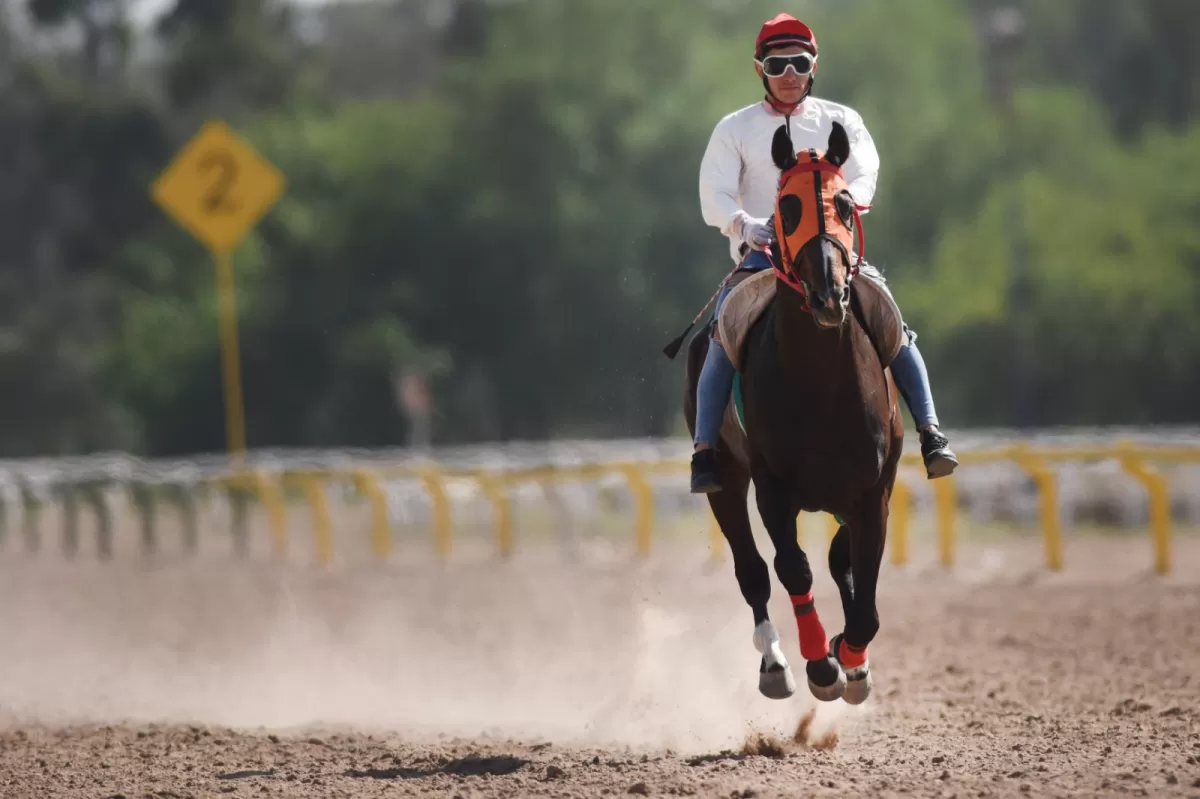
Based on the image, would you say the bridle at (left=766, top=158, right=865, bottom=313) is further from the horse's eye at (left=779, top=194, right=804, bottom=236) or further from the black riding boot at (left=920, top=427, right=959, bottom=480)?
the black riding boot at (left=920, top=427, right=959, bottom=480)

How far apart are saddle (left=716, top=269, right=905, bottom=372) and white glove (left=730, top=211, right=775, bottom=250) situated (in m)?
0.19

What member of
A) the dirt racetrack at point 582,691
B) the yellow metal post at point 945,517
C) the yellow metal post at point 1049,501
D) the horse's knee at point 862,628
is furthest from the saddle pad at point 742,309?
the yellow metal post at point 945,517

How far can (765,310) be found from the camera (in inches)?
Answer: 364

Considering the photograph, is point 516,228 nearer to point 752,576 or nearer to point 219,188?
point 219,188

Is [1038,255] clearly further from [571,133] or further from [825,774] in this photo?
[825,774]

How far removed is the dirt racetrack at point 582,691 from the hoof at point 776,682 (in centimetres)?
30

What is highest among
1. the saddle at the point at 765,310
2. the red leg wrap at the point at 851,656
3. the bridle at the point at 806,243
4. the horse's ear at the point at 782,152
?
the horse's ear at the point at 782,152

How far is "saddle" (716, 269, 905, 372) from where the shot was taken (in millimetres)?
9102

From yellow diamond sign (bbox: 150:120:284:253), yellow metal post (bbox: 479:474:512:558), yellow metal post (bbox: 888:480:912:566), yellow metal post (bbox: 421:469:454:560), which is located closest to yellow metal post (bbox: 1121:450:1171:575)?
yellow metal post (bbox: 888:480:912:566)

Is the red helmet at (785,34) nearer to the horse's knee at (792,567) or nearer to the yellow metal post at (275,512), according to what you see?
the horse's knee at (792,567)

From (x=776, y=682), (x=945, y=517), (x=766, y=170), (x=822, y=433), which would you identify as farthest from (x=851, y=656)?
(x=945, y=517)

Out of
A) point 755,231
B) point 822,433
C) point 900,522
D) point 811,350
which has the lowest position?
point 900,522

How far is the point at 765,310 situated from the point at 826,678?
175cm

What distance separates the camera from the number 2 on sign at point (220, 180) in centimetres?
2430
